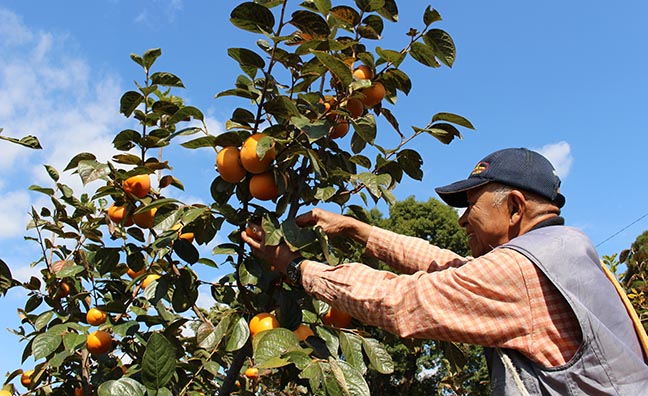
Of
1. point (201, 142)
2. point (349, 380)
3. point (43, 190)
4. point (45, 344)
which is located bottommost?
point (349, 380)

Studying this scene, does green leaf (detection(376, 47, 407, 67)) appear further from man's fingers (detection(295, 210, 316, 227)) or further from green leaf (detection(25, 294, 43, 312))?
green leaf (detection(25, 294, 43, 312))

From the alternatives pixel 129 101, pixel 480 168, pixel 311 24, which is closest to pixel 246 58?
pixel 311 24

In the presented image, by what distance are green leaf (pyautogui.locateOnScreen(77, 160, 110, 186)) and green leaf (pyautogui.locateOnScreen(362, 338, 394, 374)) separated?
932mm

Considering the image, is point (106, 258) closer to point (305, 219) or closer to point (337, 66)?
point (305, 219)

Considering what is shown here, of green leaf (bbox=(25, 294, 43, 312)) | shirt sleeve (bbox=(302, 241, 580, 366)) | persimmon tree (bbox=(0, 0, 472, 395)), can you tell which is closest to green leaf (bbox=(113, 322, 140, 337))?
persimmon tree (bbox=(0, 0, 472, 395))

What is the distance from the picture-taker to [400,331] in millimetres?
1442

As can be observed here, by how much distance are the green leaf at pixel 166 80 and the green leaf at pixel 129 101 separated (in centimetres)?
7

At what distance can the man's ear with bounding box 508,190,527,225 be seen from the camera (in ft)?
5.37

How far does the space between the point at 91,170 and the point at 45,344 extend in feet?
2.30

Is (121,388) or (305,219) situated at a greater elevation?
(305,219)

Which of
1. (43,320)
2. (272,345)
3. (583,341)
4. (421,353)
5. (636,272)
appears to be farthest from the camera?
(421,353)

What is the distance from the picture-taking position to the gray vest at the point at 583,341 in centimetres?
132

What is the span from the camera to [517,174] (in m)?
1.64

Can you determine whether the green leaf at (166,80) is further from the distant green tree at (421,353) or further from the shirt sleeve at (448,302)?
the distant green tree at (421,353)
